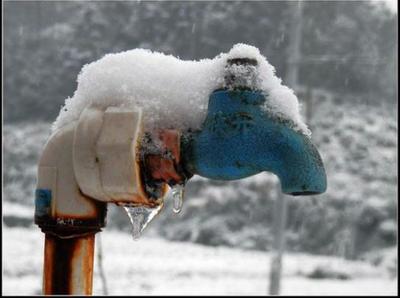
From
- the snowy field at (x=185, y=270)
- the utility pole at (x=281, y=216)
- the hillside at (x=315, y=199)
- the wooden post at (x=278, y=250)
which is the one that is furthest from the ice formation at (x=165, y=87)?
the hillside at (x=315, y=199)

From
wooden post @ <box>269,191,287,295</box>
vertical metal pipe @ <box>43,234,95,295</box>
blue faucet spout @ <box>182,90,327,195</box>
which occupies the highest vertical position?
blue faucet spout @ <box>182,90,327,195</box>

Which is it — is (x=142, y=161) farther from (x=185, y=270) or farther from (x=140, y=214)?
(x=185, y=270)

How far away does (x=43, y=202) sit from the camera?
0.81m

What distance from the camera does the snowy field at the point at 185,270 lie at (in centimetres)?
619

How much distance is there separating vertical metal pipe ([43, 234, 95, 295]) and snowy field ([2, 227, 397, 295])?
517cm

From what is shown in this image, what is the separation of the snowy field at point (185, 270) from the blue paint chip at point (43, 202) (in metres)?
5.19

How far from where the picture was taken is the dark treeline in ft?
28.4

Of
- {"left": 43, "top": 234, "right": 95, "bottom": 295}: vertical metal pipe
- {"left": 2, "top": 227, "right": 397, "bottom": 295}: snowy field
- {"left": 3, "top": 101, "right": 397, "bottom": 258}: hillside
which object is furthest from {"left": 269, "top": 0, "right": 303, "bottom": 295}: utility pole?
{"left": 43, "top": 234, "right": 95, "bottom": 295}: vertical metal pipe

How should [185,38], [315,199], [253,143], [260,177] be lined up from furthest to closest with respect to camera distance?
1. [260,177]
2. [315,199]
3. [185,38]
4. [253,143]

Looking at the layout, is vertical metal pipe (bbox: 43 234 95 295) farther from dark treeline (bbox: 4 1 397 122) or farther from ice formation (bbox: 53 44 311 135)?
dark treeline (bbox: 4 1 397 122)

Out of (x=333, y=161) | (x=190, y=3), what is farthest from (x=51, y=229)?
(x=333, y=161)

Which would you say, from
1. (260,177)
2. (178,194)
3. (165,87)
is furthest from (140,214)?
(260,177)

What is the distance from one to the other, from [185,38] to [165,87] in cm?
810

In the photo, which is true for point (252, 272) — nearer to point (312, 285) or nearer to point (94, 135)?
point (312, 285)
